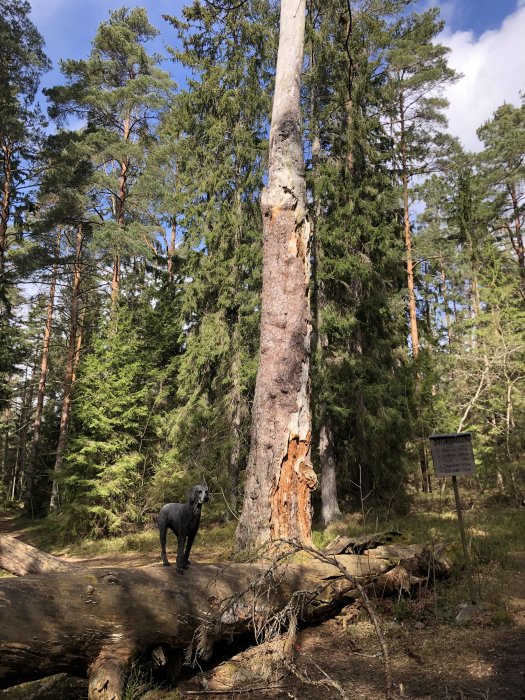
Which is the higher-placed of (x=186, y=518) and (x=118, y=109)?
(x=118, y=109)

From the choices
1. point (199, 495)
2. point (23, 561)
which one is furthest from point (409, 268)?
point (23, 561)

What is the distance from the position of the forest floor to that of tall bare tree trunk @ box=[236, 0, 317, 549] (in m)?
1.24

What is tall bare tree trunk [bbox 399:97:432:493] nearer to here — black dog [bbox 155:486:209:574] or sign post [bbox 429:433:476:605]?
sign post [bbox 429:433:476:605]

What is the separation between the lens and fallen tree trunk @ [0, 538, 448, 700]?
2.88m

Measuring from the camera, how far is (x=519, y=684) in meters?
3.38

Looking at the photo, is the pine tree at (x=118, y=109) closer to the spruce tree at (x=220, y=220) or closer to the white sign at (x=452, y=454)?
the spruce tree at (x=220, y=220)

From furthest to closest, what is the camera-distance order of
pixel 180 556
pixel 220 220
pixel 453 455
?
pixel 220 220 < pixel 453 455 < pixel 180 556

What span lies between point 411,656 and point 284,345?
11.6ft

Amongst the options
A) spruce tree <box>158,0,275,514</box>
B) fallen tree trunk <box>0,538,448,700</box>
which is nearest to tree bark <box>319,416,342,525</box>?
spruce tree <box>158,0,275,514</box>

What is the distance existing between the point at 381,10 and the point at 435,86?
4.87 m

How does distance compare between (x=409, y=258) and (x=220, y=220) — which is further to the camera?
(x=409, y=258)

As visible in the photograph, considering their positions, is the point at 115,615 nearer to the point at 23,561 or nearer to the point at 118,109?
the point at 23,561

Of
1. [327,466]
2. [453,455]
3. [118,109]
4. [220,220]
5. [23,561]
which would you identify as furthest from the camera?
[118,109]

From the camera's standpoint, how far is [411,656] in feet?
13.1
